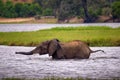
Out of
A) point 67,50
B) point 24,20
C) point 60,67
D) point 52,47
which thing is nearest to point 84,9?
point 24,20

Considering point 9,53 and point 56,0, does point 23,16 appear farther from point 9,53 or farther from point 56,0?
point 9,53

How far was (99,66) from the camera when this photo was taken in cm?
2170

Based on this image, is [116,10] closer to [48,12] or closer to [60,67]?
[48,12]

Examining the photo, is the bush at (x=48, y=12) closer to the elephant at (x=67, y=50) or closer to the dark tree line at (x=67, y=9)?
the dark tree line at (x=67, y=9)

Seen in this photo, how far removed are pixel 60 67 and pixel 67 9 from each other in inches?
4189

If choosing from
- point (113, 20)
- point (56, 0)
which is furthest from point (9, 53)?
point (56, 0)

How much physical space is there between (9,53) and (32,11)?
111292 mm

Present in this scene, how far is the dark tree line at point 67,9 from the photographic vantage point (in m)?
122

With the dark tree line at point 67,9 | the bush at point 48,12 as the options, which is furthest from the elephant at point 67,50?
the bush at point 48,12

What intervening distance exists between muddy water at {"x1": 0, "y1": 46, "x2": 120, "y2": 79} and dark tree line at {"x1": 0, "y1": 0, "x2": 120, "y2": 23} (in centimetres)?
9075

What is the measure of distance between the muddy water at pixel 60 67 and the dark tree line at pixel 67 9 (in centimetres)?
9075

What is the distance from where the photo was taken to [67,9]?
418 feet

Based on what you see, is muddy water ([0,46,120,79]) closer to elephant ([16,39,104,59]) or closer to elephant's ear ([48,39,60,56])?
elephant's ear ([48,39,60,56])

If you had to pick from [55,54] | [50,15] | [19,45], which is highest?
[55,54]
